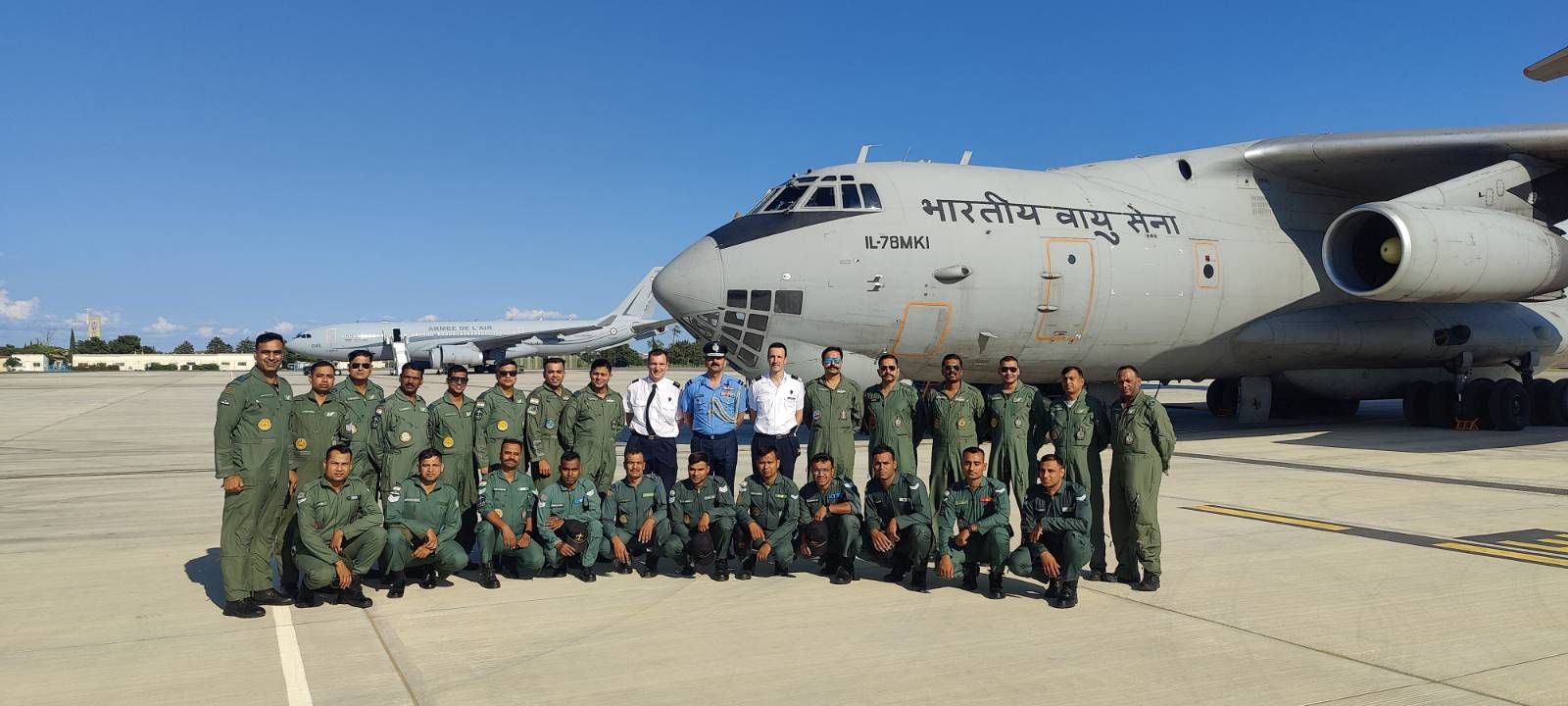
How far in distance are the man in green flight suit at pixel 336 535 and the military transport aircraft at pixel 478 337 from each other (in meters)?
47.0

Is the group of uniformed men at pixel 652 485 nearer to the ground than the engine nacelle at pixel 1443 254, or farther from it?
nearer to the ground

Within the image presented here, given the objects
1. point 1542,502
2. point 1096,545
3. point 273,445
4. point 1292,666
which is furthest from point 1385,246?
point 273,445

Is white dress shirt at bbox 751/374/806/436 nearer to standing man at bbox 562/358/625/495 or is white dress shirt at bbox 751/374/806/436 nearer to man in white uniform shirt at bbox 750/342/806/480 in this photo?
man in white uniform shirt at bbox 750/342/806/480

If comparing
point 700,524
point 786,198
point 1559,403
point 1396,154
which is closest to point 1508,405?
point 1559,403

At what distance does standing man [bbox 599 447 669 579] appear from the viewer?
646 centimetres

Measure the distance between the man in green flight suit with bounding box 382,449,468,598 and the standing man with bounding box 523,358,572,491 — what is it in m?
0.95

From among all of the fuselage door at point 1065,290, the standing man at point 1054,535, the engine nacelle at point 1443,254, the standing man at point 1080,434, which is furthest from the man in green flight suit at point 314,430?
the engine nacelle at point 1443,254

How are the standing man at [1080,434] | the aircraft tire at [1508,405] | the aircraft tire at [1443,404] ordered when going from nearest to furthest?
the standing man at [1080,434] < the aircraft tire at [1508,405] < the aircraft tire at [1443,404]

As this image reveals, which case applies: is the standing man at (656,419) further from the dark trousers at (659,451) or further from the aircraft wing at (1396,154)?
the aircraft wing at (1396,154)

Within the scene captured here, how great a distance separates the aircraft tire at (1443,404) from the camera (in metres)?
16.0

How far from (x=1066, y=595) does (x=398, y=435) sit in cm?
421

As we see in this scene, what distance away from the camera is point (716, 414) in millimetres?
7648

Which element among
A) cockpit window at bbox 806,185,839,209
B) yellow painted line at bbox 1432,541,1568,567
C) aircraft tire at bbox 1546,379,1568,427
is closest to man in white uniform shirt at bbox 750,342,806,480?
cockpit window at bbox 806,185,839,209

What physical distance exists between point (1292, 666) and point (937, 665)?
1485 mm
